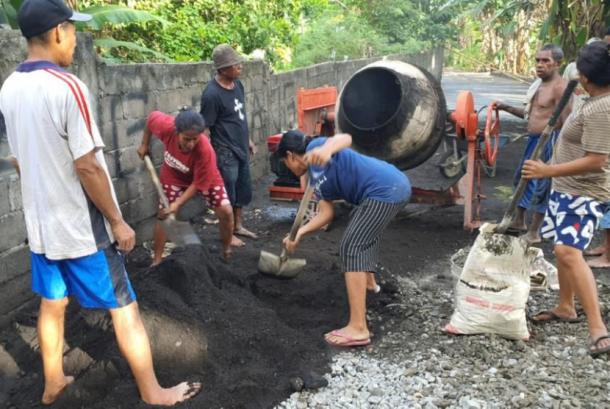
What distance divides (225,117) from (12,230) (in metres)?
2.33

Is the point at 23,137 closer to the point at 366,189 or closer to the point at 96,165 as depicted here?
the point at 96,165

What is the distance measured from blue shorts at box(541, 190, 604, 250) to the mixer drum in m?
2.25

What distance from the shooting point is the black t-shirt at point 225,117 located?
19.0 ft

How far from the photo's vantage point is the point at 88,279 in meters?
2.81

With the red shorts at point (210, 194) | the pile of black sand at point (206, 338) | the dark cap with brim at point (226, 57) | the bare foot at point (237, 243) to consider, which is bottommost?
the bare foot at point (237, 243)

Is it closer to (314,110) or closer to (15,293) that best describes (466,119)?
(314,110)

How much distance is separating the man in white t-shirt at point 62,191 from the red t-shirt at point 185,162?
194 centimetres

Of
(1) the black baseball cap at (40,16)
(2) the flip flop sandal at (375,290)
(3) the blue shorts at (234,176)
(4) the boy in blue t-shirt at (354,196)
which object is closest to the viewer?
(1) the black baseball cap at (40,16)

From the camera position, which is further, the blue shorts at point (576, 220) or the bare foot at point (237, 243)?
the bare foot at point (237, 243)

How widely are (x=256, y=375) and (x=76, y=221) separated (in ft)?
4.14

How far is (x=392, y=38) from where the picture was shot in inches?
928

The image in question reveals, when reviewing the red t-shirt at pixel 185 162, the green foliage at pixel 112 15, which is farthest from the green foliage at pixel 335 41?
the red t-shirt at pixel 185 162

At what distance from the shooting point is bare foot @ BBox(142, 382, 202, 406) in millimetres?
3008

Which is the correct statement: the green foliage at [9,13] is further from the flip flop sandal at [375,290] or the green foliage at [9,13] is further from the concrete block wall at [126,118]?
the flip flop sandal at [375,290]
